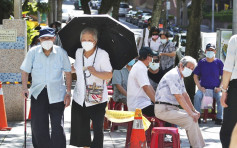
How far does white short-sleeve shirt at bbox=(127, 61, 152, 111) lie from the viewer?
8.55m

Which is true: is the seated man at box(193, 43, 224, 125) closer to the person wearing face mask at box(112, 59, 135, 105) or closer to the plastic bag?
the plastic bag

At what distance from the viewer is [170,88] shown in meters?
8.09

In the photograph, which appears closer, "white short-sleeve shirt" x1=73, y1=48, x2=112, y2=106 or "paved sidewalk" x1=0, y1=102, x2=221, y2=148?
"white short-sleeve shirt" x1=73, y1=48, x2=112, y2=106

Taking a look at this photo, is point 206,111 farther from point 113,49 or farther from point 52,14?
point 52,14

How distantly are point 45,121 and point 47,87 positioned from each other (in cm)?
44

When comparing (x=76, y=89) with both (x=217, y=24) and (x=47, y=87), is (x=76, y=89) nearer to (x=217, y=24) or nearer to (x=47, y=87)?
(x=47, y=87)

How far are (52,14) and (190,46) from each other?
2051 centimetres

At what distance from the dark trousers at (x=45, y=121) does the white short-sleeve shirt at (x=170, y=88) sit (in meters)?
1.50

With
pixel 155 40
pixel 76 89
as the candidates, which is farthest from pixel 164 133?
pixel 155 40

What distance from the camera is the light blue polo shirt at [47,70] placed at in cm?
735

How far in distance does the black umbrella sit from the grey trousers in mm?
950

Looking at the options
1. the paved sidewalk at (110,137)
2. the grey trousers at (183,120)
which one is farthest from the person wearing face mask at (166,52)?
the grey trousers at (183,120)

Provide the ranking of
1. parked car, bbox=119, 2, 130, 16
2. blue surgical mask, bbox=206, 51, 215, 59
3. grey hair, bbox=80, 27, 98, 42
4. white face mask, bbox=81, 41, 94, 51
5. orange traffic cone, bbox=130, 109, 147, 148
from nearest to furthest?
white face mask, bbox=81, 41, 94, 51
grey hair, bbox=80, 27, 98, 42
orange traffic cone, bbox=130, 109, 147, 148
blue surgical mask, bbox=206, 51, 215, 59
parked car, bbox=119, 2, 130, 16

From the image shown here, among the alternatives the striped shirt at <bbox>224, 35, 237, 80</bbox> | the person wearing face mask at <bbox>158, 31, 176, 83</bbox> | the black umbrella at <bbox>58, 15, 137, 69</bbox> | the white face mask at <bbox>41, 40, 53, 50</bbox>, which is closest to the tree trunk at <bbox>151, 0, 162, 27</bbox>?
the person wearing face mask at <bbox>158, 31, 176, 83</bbox>
